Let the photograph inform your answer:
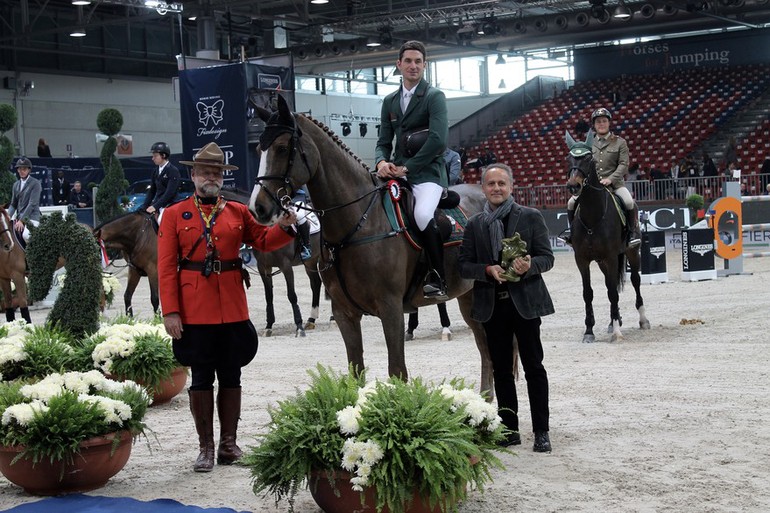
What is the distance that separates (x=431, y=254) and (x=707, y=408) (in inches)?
97.3

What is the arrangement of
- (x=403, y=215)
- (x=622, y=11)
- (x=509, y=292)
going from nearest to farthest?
(x=509, y=292) → (x=403, y=215) → (x=622, y=11)

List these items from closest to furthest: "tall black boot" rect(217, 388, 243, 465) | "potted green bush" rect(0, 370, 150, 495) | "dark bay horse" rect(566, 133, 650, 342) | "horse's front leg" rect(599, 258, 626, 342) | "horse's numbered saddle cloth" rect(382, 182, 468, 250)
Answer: "potted green bush" rect(0, 370, 150, 495)
"tall black boot" rect(217, 388, 243, 465)
"horse's numbered saddle cloth" rect(382, 182, 468, 250)
"dark bay horse" rect(566, 133, 650, 342)
"horse's front leg" rect(599, 258, 626, 342)

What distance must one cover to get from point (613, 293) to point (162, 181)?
673 cm

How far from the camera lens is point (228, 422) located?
6.10 metres

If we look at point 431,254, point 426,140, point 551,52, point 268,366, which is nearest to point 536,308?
point 431,254

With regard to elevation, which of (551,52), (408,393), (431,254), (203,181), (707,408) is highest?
(551,52)

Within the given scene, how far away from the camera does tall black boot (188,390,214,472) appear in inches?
234

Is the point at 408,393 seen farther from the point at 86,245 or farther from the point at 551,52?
the point at 551,52

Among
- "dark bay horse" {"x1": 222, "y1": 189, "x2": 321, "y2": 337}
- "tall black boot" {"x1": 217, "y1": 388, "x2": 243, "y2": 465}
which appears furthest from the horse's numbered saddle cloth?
"dark bay horse" {"x1": 222, "y1": 189, "x2": 321, "y2": 337}

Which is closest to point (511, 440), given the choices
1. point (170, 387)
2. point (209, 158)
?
point (209, 158)

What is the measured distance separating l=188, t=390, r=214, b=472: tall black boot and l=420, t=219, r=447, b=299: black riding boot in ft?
5.59

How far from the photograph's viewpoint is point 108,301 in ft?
53.0

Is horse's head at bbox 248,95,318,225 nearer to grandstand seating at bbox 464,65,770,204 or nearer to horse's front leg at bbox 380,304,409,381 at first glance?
horse's front leg at bbox 380,304,409,381

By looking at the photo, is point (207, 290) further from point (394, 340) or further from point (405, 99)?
point (405, 99)
